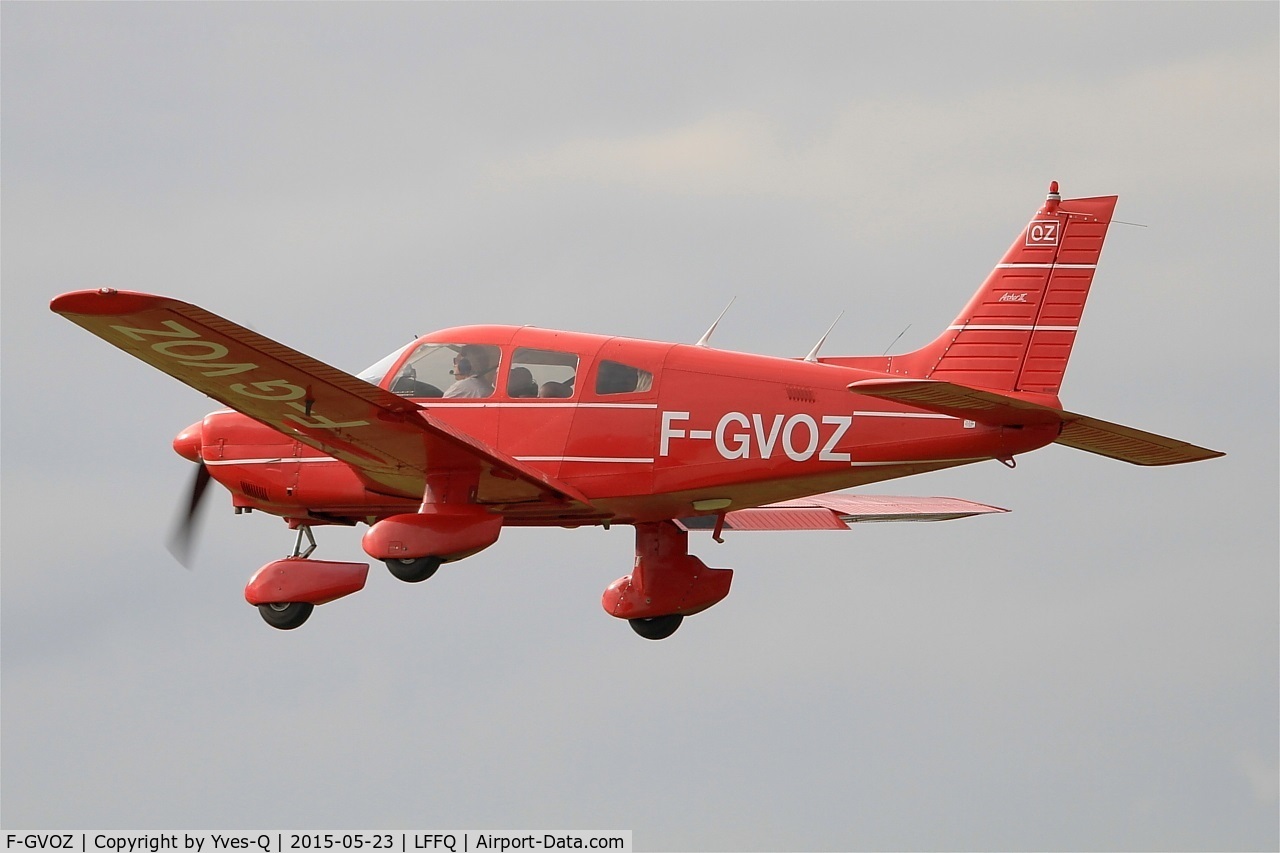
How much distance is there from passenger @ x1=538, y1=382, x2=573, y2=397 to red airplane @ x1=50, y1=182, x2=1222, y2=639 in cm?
2

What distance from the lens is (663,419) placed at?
784 inches

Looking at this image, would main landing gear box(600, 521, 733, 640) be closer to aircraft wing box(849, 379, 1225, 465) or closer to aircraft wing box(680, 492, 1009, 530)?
aircraft wing box(680, 492, 1009, 530)

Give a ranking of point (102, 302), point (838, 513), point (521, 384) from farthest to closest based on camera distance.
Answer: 1. point (838, 513)
2. point (521, 384)
3. point (102, 302)

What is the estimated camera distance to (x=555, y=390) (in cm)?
2031

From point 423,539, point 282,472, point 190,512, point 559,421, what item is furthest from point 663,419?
point 190,512

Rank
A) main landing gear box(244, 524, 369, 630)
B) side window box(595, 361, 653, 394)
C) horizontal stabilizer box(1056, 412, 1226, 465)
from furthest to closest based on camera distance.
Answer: main landing gear box(244, 524, 369, 630), side window box(595, 361, 653, 394), horizontal stabilizer box(1056, 412, 1226, 465)

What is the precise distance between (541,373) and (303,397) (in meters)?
2.65

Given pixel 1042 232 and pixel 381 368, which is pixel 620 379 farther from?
pixel 1042 232

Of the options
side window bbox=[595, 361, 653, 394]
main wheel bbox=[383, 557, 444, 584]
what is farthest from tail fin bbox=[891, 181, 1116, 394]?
main wheel bbox=[383, 557, 444, 584]

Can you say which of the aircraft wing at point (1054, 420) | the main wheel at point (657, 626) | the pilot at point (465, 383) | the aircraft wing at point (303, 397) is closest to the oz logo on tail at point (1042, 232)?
the aircraft wing at point (1054, 420)

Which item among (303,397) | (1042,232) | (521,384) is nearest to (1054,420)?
(1042,232)

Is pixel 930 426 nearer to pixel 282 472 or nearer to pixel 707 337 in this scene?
pixel 707 337

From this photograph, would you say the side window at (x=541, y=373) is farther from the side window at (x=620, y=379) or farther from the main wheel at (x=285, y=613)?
the main wheel at (x=285, y=613)

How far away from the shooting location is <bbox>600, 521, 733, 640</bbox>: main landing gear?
22266 millimetres
